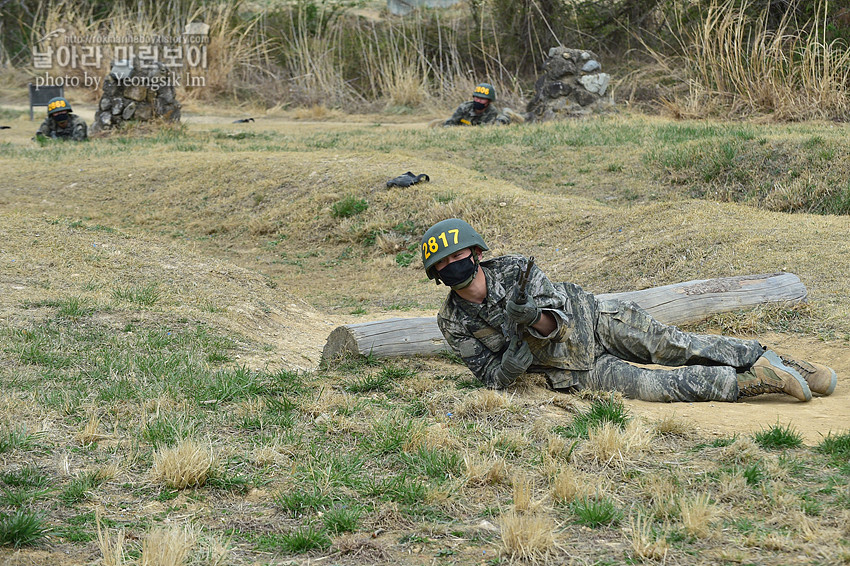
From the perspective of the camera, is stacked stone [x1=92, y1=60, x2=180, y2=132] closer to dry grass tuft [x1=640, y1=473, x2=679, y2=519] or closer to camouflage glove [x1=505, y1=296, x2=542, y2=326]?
camouflage glove [x1=505, y1=296, x2=542, y2=326]

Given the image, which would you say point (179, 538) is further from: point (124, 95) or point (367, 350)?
point (124, 95)

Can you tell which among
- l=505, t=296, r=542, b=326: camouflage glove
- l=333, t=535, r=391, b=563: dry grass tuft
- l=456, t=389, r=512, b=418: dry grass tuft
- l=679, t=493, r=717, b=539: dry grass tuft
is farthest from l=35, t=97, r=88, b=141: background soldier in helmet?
l=679, t=493, r=717, b=539: dry grass tuft

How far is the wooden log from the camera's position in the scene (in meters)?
5.98

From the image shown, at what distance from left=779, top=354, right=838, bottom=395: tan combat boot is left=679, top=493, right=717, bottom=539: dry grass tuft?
2.03 m

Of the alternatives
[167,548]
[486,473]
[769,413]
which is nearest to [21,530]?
[167,548]

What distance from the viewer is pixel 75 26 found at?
24.1 meters

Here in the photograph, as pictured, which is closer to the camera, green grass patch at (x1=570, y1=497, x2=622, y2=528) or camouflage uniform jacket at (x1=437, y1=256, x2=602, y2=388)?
green grass patch at (x1=570, y1=497, x2=622, y2=528)

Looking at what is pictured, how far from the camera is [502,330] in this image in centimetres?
509

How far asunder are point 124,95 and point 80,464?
1503cm

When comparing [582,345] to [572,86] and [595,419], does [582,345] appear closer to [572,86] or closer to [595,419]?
[595,419]

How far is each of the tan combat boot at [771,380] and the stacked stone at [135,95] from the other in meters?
15.2

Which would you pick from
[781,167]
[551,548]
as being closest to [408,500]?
[551,548]

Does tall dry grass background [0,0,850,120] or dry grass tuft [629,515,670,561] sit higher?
tall dry grass background [0,0,850,120]

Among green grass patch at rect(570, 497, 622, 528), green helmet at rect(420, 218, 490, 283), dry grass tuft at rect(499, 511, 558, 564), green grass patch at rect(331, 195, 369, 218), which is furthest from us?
green grass patch at rect(331, 195, 369, 218)
